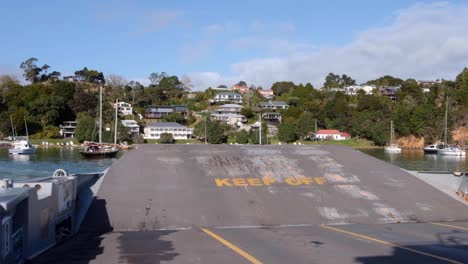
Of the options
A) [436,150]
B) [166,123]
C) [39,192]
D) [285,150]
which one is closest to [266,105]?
[166,123]

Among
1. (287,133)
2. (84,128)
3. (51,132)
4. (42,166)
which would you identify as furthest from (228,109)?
(42,166)

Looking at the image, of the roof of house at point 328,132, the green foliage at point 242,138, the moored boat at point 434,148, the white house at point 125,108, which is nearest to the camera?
the moored boat at point 434,148

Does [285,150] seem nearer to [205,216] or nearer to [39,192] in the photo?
[205,216]

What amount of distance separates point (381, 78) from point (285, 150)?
165188mm

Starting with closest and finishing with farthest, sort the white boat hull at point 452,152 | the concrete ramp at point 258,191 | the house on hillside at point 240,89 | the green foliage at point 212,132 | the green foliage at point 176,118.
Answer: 1. the concrete ramp at point 258,191
2. the white boat hull at point 452,152
3. the green foliage at point 212,132
4. the green foliage at point 176,118
5. the house on hillside at point 240,89

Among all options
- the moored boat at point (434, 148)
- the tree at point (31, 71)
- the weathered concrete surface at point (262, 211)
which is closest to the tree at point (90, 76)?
the tree at point (31, 71)

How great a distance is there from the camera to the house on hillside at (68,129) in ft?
356

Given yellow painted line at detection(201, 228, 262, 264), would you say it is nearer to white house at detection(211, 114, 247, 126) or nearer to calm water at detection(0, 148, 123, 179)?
calm water at detection(0, 148, 123, 179)

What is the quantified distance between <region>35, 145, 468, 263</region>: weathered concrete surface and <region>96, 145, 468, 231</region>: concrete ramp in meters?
0.03

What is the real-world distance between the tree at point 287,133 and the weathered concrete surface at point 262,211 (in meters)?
85.9

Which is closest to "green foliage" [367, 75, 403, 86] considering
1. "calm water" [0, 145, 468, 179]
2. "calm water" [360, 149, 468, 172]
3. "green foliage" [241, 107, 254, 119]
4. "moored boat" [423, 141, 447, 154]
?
"green foliage" [241, 107, 254, 119]

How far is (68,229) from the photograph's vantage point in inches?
407

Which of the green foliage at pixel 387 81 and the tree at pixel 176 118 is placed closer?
the tree at pixel 176 118

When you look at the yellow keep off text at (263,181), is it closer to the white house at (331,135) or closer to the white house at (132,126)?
the white house at (331,135)
